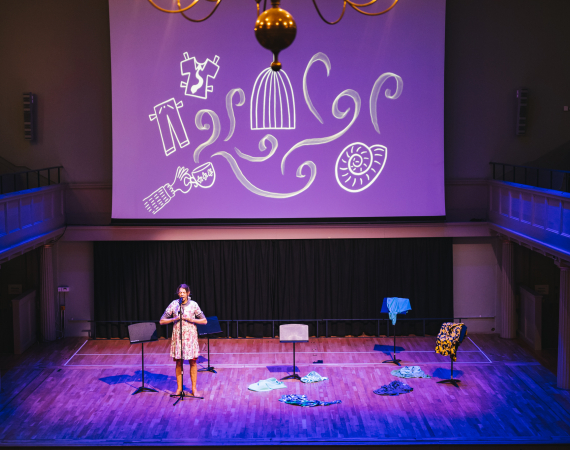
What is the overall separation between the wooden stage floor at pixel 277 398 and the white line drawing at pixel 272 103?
376 centimetres

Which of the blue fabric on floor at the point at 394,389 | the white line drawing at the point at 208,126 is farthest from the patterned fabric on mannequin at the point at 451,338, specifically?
the white line drawing at the point at 208,126

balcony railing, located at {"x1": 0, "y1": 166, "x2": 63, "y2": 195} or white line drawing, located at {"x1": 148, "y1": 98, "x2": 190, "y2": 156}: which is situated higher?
white line drawing, located at {"x1": 148, "y1": 98, "x2": 190, "y2": 156}

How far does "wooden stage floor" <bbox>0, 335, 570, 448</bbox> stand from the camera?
6.71 metres

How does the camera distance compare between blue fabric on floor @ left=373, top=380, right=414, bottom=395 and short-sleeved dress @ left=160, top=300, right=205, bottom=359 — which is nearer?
short-sleeved dress @ left=160, top=300, right=205, bottom=359

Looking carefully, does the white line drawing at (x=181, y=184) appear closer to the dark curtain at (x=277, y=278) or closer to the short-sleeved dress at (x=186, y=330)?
the dark curtain at (x=277, y=278)

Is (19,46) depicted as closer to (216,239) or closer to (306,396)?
(216,239)

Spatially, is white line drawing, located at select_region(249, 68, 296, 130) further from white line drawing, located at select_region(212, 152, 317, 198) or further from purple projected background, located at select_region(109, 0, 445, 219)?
white line drawing, located at select_region(212, 152, 317, 198)

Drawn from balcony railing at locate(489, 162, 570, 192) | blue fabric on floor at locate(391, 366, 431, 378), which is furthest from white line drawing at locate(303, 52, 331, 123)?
blue fabric on floor at locate(391, 366, 431, 378)

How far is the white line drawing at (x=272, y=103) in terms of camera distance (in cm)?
964

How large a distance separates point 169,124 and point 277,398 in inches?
188

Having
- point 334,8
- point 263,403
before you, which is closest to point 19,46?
point 334,8

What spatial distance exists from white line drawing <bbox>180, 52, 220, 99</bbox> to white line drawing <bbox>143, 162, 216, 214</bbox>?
120cm

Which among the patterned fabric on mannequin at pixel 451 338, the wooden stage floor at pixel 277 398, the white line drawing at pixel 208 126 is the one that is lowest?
the wooden stage floor at pixel 277 398

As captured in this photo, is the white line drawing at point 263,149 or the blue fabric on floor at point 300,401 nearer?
the blue fabric on floor at point 300,401
